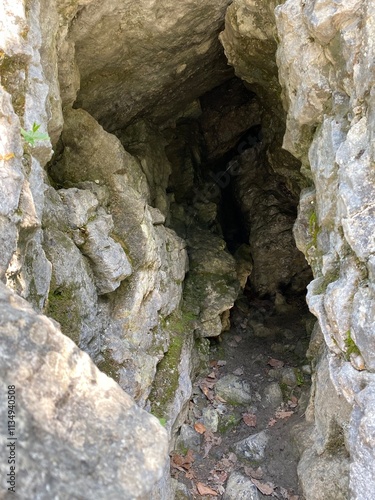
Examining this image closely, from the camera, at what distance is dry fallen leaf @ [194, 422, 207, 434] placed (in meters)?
7.53

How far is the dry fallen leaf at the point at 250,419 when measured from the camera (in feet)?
25.2

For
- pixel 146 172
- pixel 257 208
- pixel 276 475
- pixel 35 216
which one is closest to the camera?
pixel 35 216

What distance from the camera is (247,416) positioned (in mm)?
7832

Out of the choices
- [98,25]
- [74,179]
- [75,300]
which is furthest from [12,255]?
[98,25]

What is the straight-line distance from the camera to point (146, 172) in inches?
351

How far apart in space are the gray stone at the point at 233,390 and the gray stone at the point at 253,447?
0.99 meters

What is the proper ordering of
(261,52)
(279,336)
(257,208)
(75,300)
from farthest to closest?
(257,208) < (279,336) < (261,52) < (75,300)

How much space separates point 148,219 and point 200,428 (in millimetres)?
3995

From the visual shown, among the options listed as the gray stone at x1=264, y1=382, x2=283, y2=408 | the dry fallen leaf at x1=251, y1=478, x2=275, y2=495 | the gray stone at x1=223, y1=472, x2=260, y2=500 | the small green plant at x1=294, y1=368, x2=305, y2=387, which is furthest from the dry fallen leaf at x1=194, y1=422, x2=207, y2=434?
the small green plant at x1=294, y1=368, x2=305, y2=387

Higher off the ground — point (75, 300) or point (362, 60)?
point (362, 60)

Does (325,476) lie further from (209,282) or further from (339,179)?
(209,282)

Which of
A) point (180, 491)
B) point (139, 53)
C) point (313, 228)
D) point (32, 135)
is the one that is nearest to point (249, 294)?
point (313, 228)

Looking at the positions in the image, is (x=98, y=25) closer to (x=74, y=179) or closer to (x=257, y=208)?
(x=74, y=179)

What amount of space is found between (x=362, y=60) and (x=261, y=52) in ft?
10.5
